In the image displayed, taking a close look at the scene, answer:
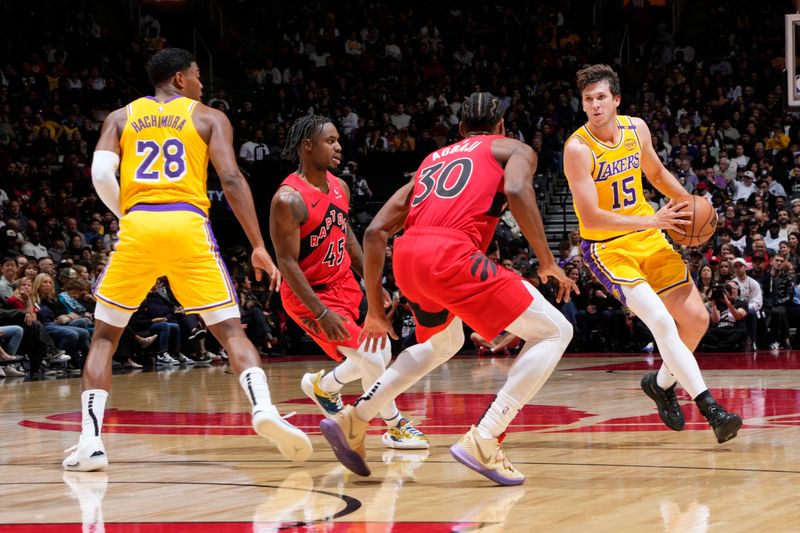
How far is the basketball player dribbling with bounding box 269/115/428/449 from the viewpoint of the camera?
224 inches

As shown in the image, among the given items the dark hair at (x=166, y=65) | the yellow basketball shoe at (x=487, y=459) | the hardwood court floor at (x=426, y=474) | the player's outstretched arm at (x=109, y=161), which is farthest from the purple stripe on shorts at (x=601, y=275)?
the player's outstretched arm at (x=109, y=161)

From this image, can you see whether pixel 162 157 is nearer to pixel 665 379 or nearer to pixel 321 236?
pixel 321 236

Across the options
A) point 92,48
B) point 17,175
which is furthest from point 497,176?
point 92,48

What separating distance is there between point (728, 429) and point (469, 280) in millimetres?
1637

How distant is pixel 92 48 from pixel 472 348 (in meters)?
10.5

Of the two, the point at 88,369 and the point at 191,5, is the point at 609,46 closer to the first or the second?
the point at 191,5

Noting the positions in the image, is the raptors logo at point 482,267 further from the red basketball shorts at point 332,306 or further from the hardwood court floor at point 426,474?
the red basketball shorts at point 332,306

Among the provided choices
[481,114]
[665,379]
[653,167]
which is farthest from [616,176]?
[481,114]

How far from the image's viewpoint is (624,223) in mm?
5746

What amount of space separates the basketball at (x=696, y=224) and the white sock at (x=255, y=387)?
96.8 inches

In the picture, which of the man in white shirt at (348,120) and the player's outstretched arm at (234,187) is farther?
the man in white shirt at (348,120)

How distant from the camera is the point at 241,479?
464 cm

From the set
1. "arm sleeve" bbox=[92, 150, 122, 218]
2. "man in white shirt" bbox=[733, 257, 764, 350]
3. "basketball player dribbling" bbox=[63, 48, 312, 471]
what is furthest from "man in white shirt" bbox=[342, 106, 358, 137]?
"arm sleeve" bbox=[92, 150, 122, 218]

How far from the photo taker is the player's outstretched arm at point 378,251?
4691mm
